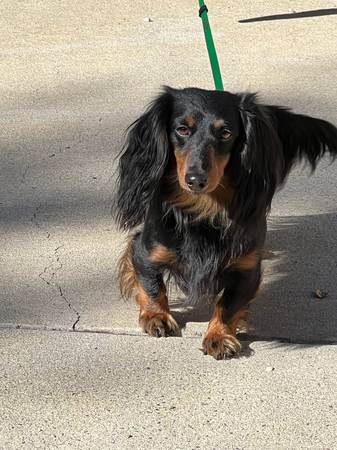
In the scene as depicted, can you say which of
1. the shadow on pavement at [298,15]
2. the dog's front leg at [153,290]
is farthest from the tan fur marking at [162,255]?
the shadow on pavement at [298,15]

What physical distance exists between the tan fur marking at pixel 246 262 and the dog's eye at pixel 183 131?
1.60 ft

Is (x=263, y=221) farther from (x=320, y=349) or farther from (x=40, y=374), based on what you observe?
(x=40, y=374)

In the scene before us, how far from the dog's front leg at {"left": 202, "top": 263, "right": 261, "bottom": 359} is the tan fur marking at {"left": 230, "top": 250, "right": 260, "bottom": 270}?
0.02 metres

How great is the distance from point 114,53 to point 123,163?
3428mm

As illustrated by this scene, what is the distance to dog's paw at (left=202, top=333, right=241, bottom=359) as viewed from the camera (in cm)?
362

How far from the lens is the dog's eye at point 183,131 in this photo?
3.56 m

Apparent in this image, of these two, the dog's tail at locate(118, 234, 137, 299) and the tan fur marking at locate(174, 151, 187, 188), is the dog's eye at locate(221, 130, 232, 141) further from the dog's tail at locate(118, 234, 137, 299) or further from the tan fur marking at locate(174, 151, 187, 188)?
the dog's tail at locate(118, 234, 137, 299)

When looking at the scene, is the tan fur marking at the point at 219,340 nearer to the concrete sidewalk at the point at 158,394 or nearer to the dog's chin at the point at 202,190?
the concrete sidewalk at the point at 158,394

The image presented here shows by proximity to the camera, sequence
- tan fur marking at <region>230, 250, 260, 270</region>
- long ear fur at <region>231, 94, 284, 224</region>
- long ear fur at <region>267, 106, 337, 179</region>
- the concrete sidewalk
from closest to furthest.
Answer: the concrete sidewalk
long ear fur at <region>231, 94, 284, 224</region>
tan fur marking at <region>230, 250, 260, 270</region>
long ear fur at <region>267, 106, 337, 179</region>

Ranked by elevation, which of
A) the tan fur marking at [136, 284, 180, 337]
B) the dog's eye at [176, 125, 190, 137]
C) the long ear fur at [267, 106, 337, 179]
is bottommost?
the tan fur marking at [136, 284, 180, 337]

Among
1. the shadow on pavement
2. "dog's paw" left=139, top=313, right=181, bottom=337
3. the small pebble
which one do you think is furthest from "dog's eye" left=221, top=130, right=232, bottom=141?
the shadow on pavement

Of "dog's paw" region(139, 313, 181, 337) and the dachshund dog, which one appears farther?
"dog's paw" region(139, 313, 181, 337)

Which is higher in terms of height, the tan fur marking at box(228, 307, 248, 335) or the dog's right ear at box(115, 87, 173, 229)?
the dog's right ear at box(115, 87, 173, 229)

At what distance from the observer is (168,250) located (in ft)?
12.4
